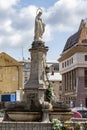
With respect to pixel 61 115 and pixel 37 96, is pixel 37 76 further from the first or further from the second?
pixel 61 115

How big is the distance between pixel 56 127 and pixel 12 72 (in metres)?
59.3

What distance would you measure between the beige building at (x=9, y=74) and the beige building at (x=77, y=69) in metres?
23.0

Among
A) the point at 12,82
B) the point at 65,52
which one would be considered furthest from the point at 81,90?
the point at 12,82

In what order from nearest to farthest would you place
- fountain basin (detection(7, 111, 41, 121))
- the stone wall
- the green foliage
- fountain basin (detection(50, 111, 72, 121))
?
the stone wall
fountain basin (detection(7, 111, 41, 121))
fountain basin (detection(50, 111, 72, 121))
the green foliage

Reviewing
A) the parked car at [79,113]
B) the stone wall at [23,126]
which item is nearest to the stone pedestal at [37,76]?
the stone wall at [23,126]

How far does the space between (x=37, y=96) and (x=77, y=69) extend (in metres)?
77.1

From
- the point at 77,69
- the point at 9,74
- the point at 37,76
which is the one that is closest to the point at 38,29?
the point at 37,76

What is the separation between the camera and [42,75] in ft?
90.0

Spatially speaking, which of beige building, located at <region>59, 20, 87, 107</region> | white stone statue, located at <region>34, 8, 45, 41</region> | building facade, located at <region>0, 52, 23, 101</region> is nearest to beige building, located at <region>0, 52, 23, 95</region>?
building facade, located at <region>0, 52, 23, 101</region>

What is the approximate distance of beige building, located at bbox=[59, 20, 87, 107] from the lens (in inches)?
4006

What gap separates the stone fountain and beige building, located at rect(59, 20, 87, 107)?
71.0 metres

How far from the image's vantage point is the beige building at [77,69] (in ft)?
334

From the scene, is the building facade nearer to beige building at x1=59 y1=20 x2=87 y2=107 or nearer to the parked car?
beige building at x1=59 y1=20 x2=87 y2=107

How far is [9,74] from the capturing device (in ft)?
263
